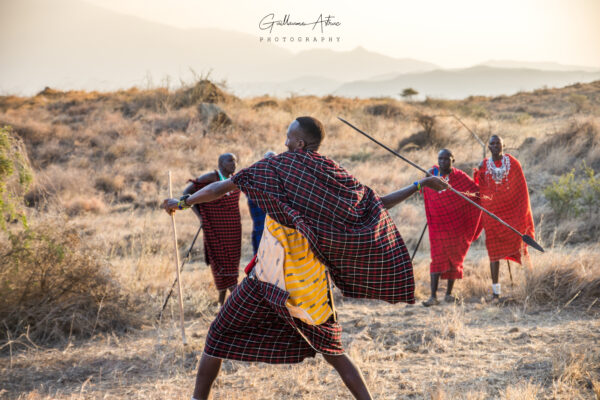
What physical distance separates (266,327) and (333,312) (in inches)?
15.3

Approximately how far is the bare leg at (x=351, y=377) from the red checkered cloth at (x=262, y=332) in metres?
0.05

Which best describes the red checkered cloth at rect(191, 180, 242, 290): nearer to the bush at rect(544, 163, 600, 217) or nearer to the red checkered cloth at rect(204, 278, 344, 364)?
the red checkered cloth at rect(204, 278, 344, 364)

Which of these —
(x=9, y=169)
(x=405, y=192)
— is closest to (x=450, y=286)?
(x=405, y=192)

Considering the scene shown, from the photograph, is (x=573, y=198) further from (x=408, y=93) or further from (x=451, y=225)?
(x=408, y=93)

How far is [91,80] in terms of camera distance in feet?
84.7

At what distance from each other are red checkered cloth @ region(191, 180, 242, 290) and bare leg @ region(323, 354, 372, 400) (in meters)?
3.23

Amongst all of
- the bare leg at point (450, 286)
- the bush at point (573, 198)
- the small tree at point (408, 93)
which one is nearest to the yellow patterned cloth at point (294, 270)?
the bare leg at point (450, 286)

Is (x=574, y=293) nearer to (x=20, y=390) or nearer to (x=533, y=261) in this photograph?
(x=533, y=261)

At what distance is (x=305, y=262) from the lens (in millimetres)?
2771

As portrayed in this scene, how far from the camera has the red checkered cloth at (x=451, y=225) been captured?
591 cm

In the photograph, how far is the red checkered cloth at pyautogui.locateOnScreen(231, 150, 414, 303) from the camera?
2645mm

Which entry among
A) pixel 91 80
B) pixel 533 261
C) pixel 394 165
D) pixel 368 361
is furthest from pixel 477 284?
pixel 91 80

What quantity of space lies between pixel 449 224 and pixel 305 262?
3660 millimetres

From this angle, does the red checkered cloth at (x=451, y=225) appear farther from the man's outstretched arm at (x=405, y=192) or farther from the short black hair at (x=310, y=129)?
the short black hair at (x=310, y=129)
